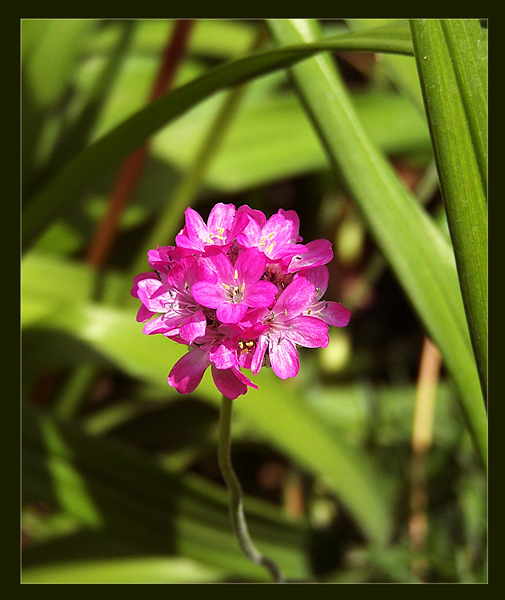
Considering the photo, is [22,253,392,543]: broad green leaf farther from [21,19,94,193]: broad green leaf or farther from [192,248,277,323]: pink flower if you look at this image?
[192,248,277,323]: pink flower

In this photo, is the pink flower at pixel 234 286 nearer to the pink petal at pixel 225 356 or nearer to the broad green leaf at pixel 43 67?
the pink petal at pixel 225 356

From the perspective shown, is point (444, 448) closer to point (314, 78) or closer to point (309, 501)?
point (309, 501)

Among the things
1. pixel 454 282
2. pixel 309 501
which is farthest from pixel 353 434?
pixel 454 282

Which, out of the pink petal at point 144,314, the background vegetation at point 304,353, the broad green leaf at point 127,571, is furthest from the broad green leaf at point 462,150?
the broad green leaf at point 127,571

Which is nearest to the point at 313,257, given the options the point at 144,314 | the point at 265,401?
the point at 144,314

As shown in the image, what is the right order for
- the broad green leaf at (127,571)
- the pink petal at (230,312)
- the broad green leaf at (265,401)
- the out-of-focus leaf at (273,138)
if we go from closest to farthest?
1. the pink petal at (230,312)
2. the broad green leaf at (265,401)
3. the broad green leaf at (127,571)
4. the out-of-focus leaf at (273,138)

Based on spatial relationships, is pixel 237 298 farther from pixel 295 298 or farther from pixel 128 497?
pixel 128 497

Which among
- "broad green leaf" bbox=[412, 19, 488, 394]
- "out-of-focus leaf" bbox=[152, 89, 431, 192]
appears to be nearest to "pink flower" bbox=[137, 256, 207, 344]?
"broad green leaf" bbox=[412, 19, 488, 394]
